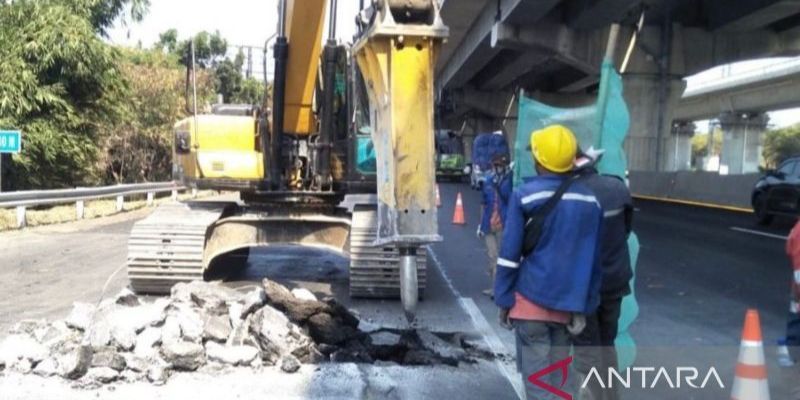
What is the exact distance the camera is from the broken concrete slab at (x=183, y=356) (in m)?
6.20

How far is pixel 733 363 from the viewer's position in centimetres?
677

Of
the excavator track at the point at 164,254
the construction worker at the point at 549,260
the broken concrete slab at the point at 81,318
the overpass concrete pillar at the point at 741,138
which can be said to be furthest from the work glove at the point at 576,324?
the overpass concrete pillar at the point at 741,138

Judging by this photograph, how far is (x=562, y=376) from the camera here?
4527 millimetres

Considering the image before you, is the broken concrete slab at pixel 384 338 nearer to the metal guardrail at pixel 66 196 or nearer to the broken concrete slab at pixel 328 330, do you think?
the broken concrete slab at pixel 328 330

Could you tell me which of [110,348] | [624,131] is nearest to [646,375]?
[624,131]

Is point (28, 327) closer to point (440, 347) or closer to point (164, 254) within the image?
point (164, 254)

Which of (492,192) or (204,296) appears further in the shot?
(492,192)

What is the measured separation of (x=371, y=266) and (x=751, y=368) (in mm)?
5081

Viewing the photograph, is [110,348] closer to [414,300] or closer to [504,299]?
[414,300]

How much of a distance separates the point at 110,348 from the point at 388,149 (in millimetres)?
2634

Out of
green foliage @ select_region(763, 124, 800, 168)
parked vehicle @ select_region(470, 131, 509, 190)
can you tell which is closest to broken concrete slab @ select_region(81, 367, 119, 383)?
parked vehicle @ select_region(470, 131, 509, 190)

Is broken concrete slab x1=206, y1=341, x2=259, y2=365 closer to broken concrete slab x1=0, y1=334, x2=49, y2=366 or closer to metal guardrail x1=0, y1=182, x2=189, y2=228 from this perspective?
broken concrete slab x1=0, y1=334, x2=49, y2=366

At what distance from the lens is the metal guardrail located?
56.3 feet

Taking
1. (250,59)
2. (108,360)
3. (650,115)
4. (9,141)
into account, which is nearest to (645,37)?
(650,115)
